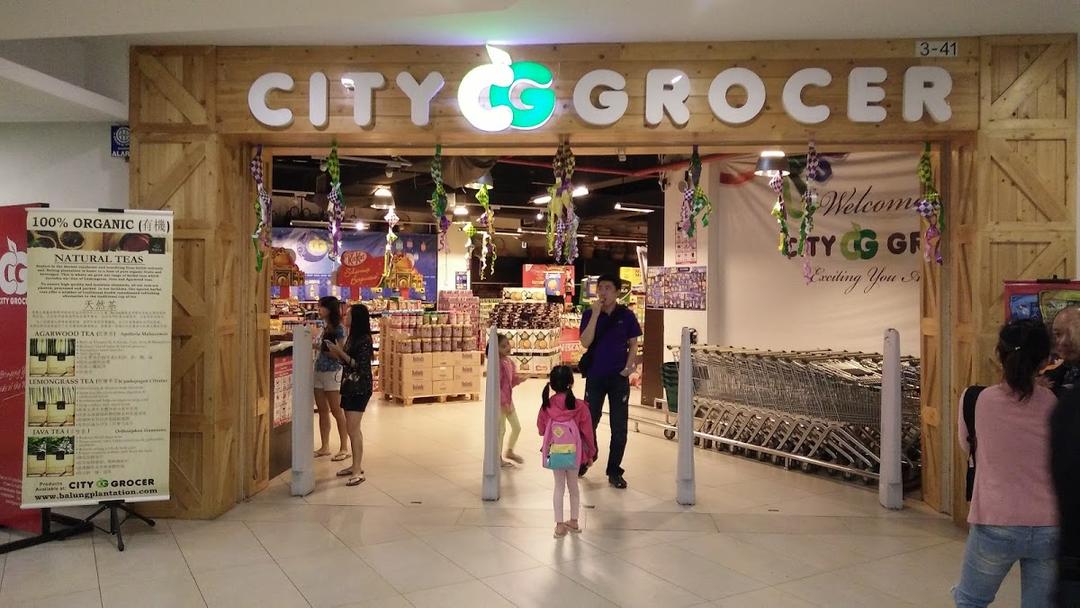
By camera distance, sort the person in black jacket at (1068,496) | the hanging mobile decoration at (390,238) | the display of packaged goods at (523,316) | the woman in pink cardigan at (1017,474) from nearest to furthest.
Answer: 1. the person in black jacket at (1068,496)
2. the woman in pink cardigan at (1017,474)
3. the hanging mobile decoration at (390,238)
4. the display of packaged goods at (523,316)

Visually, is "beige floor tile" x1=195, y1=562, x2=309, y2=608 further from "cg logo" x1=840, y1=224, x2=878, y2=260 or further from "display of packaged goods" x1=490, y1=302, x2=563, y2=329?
"display of packaged goods" x1=490, y1=302, x2=563, y2=329

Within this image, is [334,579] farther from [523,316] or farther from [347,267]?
[347,267]

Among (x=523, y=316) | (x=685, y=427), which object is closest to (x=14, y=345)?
(x=685, y=427)

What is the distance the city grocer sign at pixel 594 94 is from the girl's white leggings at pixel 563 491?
98.0 inches

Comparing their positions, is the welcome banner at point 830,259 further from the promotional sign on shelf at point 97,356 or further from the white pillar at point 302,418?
the promotional sign on shelf at point 97,356

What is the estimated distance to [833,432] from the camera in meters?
6.67

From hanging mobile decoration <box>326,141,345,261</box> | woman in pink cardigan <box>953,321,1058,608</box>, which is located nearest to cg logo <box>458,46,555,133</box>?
hanging mobile decoration <box>326,141,345,261</box>

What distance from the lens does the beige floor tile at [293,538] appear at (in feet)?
15.3

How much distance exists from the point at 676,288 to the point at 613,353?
3.98m

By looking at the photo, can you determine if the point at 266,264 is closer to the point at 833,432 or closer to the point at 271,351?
the point at 271,351

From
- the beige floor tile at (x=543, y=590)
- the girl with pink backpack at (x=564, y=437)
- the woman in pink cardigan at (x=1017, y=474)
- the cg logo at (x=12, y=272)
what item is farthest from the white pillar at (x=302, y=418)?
the woman in pink cardigan at (x=1017, y=474)

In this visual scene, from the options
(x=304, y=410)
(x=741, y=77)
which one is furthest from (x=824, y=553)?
(x=304, y=410)

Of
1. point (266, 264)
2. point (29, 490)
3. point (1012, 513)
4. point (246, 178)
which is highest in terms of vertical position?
point (246, 178)

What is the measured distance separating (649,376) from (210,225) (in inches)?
274
